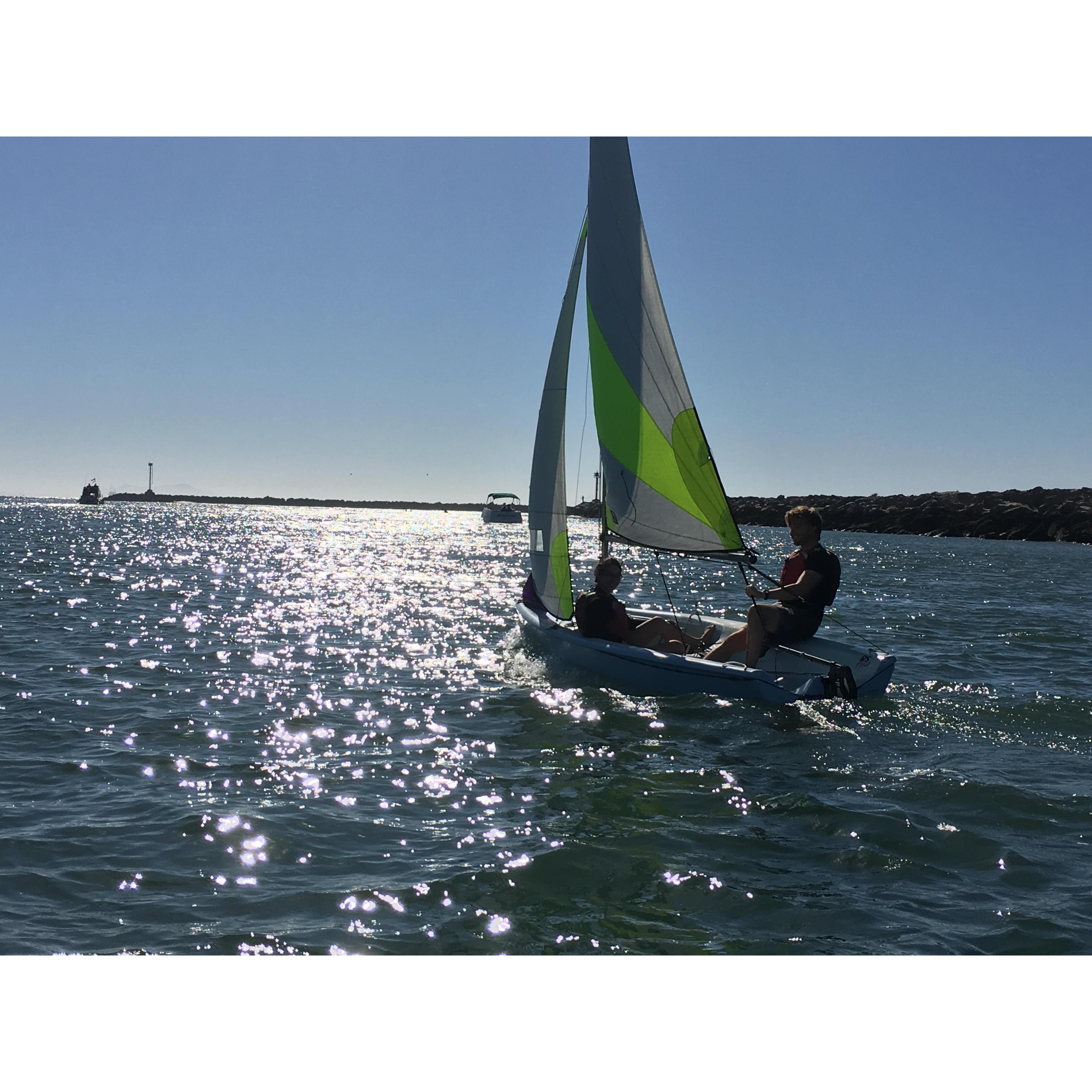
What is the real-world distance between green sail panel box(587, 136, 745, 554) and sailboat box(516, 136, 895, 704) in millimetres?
15

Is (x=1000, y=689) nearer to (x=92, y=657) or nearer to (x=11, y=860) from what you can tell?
(x=11, y=860)

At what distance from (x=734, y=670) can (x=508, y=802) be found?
3.83 metres

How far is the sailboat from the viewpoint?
1171 centimetres

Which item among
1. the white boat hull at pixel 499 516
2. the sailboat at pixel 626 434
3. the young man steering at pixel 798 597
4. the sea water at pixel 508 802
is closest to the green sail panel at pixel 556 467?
the sailboat at pixel 626 434

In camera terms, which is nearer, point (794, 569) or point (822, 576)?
point (822, 576)

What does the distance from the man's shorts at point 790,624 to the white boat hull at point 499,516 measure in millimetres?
95597

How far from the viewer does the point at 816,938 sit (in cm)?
476

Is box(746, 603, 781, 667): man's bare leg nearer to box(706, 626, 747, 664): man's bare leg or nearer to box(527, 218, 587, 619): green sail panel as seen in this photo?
box(706, 626, 747, 664): man's bare leg

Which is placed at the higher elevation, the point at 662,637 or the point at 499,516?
the point at 499,516

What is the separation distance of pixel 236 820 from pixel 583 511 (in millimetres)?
126561

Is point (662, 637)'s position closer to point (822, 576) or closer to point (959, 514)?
point (822, 576)

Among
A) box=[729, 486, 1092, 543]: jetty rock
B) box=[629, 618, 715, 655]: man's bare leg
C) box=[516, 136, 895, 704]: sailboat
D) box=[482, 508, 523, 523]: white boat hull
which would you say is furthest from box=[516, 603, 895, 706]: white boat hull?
box=[482, 508, 523, 523]: white boat hull

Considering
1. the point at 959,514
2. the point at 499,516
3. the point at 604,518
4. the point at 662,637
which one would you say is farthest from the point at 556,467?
the point at 499,516

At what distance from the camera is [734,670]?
998cm
